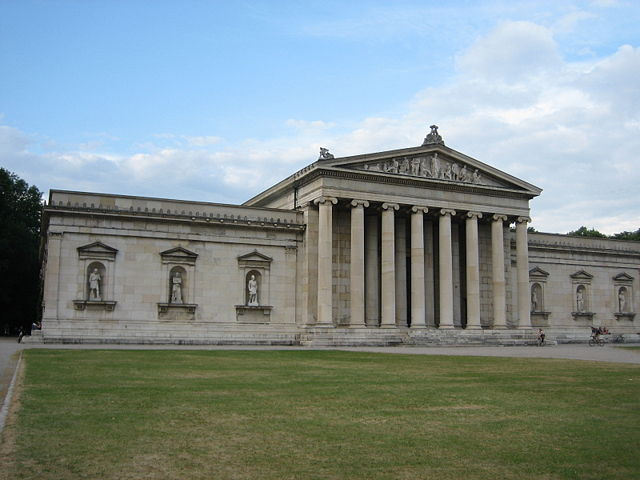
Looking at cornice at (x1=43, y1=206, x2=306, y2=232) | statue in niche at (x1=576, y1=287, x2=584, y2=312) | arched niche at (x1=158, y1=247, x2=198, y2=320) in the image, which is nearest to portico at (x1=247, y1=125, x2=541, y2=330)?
cornice at (x1=43, y1=206, x2=306, y2=232)

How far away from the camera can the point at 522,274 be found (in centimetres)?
6331

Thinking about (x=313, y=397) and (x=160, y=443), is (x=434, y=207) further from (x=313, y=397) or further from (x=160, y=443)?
(x=160, y=443)

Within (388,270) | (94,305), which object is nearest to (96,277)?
(94,305)

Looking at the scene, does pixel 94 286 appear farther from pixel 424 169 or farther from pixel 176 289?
pixel 424 169

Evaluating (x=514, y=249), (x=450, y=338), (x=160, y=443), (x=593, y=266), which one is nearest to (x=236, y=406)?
(x=160, y=443)

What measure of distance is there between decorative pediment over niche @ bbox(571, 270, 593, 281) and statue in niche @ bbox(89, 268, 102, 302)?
47689mm

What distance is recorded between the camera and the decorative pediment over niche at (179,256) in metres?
54.2

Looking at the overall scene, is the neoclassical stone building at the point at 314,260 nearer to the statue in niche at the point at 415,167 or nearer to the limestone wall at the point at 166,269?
the limestone wall at the point at 166,269

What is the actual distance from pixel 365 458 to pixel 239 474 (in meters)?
2.27

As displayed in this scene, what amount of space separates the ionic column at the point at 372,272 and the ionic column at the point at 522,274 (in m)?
13.4

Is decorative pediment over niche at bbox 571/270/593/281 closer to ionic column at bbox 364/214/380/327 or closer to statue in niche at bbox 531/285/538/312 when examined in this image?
statue in niche at bbox 531/285/538/312

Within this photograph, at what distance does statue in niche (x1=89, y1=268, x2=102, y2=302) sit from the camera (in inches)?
2024

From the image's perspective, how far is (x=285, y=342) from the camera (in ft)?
179

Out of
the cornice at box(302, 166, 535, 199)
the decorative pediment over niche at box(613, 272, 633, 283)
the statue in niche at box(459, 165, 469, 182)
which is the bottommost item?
the decorative pediment over niche at box(613, 272, 633, 283)
